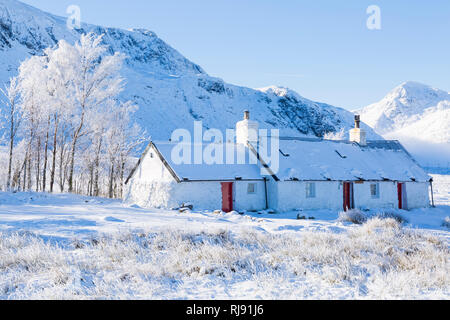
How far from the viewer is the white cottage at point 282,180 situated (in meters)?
21.8

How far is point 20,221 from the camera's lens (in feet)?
40.9

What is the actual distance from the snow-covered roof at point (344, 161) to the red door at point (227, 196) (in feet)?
10.6

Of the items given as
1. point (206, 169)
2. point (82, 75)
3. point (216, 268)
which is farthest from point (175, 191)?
point (216, 268)

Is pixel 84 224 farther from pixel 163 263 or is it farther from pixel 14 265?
pixel 163 263

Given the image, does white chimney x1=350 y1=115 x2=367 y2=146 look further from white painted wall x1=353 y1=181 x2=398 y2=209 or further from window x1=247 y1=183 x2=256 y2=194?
window x1=247 y1=183 x2=256 y2=194

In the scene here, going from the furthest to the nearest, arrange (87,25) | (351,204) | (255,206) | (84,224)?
(87,25) < (351,204) < (255,206) < (84,224)

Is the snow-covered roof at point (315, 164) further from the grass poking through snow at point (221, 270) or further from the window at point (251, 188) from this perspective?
the grass poking through snow at point (221, 270)

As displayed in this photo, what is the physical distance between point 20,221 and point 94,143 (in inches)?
816

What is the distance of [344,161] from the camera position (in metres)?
26.6

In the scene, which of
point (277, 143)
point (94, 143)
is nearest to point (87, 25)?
point (94, 143)

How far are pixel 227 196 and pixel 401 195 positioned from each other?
1461 cm

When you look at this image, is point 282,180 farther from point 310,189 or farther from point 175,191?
point 175,191

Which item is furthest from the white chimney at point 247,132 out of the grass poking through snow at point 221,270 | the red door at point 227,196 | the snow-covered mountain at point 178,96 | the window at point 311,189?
the snow-covered mountain at point 178,96
